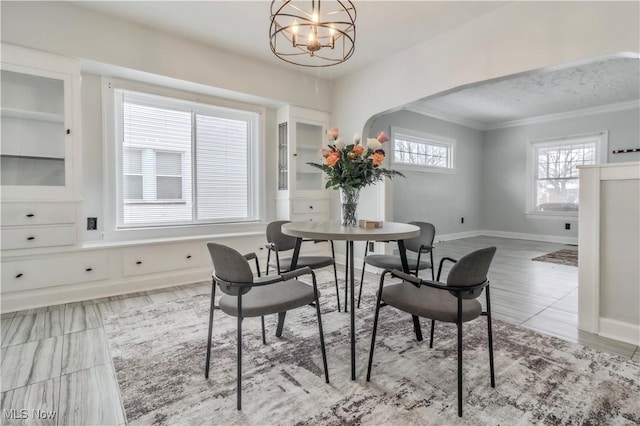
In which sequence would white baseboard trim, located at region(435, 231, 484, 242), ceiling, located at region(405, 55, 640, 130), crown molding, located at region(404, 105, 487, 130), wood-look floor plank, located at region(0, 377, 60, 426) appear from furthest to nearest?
1. white baseboard trim, located at region(435, 231, 484, 242)
2. crown molding, located at region(404, 105, 487, 130)
3. ceiling, located at region(405, 55, 640, 130)
4. wood-look floor plank, located at region(0, 377, 60, 426)

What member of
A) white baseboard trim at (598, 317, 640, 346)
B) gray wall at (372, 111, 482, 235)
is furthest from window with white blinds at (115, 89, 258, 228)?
white baseboard trim at (598, 317, 640, 346)

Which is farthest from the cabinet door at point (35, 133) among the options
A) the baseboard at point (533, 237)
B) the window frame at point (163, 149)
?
the baseboard at point (533, 237)

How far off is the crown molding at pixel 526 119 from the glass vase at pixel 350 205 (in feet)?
12.1

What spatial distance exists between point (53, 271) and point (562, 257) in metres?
6.88

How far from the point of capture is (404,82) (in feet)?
12.2

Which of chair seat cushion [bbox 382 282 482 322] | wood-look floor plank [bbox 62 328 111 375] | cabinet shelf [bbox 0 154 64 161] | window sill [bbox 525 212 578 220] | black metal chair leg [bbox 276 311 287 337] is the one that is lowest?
wood-look floor plank [bbox 62 328 111 375]

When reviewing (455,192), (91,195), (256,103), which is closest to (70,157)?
(91,195)

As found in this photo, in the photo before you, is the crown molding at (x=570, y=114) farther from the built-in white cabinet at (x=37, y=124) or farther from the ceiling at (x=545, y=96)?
the built-in white cabinet at (x=37, y=124)

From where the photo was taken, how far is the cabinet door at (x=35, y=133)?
8.92ft

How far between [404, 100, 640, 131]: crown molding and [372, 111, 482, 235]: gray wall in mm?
102

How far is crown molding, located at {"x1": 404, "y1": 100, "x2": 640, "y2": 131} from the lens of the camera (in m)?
5.95

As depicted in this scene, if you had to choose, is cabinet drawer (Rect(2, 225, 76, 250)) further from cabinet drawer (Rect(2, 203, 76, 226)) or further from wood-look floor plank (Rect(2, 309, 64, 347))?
wood-look floor plank (Rect(2, 309, 64, 347))

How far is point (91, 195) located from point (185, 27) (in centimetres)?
203

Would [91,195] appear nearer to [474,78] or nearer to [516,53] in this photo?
[474,78]
